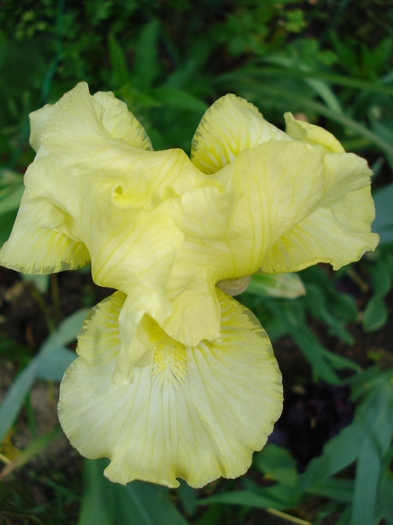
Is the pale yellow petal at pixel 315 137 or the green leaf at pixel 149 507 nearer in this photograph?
the pale yellow petal at pixel 315 137


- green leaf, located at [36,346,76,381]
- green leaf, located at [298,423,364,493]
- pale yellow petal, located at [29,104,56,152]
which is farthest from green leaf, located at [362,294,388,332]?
pale yellow petal, located at [29,104,56,152]

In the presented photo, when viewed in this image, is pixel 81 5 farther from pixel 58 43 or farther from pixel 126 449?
pixel 126 449

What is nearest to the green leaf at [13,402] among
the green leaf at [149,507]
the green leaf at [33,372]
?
the green leaf at [33,372]

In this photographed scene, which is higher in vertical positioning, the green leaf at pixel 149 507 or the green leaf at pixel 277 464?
the green leaf at pixel 149 507

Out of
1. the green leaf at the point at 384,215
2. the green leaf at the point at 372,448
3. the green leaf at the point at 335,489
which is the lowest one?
the green leaf at the point at 335,489

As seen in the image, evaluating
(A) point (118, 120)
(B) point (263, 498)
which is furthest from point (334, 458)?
(A) point (118, 120)

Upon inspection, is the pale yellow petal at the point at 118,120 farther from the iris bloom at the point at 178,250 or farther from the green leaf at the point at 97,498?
the green leaf at the point at 97,498

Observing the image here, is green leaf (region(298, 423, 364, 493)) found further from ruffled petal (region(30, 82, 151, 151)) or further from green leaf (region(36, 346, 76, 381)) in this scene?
ruffled petal (region(30, 82, 151, 151))
